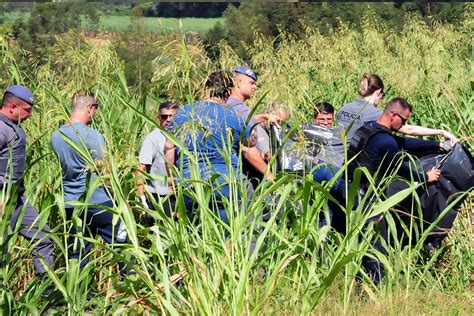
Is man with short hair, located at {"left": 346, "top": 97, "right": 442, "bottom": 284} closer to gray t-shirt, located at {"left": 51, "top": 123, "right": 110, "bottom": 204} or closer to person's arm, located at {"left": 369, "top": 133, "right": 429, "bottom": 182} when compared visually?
person's arm, located at {"left": 369, "top": 133, "right": 429, "bottom": 182}

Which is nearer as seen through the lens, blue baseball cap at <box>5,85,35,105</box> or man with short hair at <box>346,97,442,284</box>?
blue baseball cap at <box>5,85,35,105</box>

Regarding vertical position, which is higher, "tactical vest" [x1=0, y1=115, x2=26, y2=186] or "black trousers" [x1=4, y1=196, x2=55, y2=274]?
"tactical vest" [x1=0, y1=115, x2=26, y2=186]

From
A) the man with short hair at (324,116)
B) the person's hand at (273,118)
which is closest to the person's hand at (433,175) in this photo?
the man with short hair at (324,116)

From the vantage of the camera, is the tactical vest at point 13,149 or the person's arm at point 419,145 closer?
the tactical vest at point 13,149

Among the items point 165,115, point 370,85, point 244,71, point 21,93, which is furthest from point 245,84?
point 21,93

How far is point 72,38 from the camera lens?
8.77 meters

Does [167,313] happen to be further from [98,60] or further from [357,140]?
[98,60]

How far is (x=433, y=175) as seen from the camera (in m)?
6.81

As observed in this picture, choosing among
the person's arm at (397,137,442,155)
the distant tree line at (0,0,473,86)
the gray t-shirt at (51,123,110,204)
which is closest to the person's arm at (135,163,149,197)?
the gray t-shirt at (51,123,110,204)

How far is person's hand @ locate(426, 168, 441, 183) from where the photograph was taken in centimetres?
680

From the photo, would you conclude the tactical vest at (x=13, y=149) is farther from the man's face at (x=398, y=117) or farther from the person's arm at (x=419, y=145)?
the person's arm at (x=419, y=145)

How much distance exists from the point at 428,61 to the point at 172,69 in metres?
6.10

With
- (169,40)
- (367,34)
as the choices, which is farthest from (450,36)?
(169,40)

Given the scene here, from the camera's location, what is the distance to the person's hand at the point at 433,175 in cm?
680
